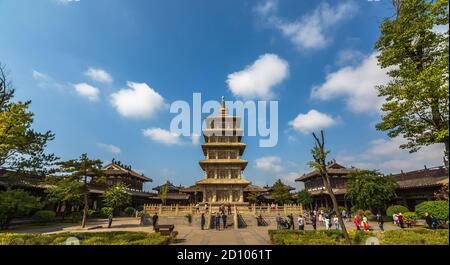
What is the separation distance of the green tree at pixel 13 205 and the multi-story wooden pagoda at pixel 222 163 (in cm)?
1878

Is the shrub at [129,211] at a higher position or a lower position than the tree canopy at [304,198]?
lower

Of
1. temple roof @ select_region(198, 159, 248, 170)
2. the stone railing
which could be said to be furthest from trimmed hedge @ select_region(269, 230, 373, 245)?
temple roof @ select_region(198, 159, 248, 170)

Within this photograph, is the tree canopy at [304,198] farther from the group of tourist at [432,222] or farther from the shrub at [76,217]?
the shrub at [76,217]

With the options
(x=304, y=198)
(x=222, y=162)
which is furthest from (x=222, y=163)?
(x=304, y=198)

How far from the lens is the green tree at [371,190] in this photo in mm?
27562

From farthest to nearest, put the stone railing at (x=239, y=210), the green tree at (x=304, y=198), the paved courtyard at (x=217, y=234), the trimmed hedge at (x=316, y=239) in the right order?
the green tree at (x=304, y=198) → the stone railing at (x=239, y=210) → the paved courtyard at (x=217, y=234) → the trimmed hedge at (x=316, y=239)

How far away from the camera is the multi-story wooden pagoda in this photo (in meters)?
34.9

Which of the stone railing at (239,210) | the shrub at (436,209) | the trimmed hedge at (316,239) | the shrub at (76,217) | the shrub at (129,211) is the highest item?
the shrub at (436,209)

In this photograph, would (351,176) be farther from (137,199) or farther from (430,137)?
(137,199)

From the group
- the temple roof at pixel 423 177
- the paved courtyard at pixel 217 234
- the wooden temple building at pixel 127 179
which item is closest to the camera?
the paved courtyard at pixel 217 234

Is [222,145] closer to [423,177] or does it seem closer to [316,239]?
[316,239]

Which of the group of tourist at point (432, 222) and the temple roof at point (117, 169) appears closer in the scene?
the group of tourist at point (432, 222)

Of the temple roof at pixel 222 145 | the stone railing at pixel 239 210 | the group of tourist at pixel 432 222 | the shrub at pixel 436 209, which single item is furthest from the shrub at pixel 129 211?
the group of tourist at pixel 432 222

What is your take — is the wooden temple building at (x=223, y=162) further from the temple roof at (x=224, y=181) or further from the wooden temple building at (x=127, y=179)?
the wooden temple building at (x=127, y=179)
